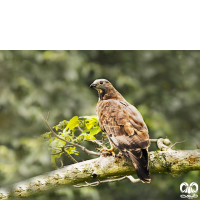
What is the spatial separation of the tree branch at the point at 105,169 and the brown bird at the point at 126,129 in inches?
3.2

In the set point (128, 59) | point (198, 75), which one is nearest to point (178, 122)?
point (198, 75)

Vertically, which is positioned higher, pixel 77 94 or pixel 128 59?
pixel 128 59

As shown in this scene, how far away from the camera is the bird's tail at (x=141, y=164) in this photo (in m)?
1.28

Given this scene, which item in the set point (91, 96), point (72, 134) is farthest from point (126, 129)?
point (91, 96)

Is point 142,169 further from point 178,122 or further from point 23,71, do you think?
point 23,71

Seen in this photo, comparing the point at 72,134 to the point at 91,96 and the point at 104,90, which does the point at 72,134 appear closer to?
the point at 104,90

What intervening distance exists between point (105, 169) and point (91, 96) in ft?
3.95

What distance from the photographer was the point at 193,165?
52.1 inches

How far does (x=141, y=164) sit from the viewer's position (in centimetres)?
129

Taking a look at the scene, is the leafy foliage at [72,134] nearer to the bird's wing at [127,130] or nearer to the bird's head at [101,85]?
the bird's wing at [127,130]

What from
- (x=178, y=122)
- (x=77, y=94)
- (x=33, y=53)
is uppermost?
(x=33, y=53)

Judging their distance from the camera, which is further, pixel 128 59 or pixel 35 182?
pixel 128 59

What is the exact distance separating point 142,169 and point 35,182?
0.57 metres

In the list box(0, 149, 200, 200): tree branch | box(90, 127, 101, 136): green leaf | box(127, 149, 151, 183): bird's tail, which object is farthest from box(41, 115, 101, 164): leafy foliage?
box(127, 149, 151, 183): bird's tail
